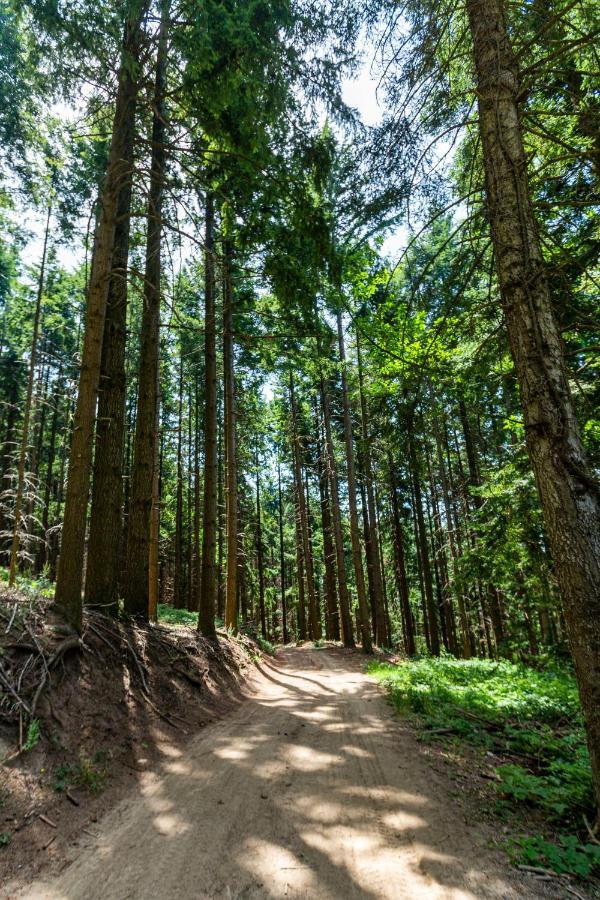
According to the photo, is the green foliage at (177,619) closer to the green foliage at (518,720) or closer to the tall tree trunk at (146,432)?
the tall tree trunk at (146,432)

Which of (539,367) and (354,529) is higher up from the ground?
(354,529)

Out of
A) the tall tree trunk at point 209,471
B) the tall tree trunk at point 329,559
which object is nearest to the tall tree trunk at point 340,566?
the tall tree trunk at point 329,559

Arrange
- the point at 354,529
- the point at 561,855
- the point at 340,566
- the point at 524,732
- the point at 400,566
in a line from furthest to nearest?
the point at 400,566 → the point at 340,566 → the point at 354,529 → the point at 524,732 → the point at 561,855

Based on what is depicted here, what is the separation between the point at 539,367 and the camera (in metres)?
3.22

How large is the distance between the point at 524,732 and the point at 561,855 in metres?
2.65

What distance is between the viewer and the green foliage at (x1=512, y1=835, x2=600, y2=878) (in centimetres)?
265

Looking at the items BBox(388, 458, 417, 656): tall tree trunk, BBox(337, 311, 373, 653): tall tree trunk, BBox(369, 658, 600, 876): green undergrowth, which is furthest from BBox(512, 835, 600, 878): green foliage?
BBox(388, 458, 417, 656): tall tree trunk

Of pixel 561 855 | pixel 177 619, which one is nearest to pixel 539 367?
pixel 561 855

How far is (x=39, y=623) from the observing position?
5.11 metres

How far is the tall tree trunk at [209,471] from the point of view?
9859 mm

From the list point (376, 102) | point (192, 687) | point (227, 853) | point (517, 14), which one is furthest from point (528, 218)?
point (192, 687)

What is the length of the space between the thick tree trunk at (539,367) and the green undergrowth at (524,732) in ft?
1.77

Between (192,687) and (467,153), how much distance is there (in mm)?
8688

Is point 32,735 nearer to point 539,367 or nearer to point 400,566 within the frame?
point 539,367
